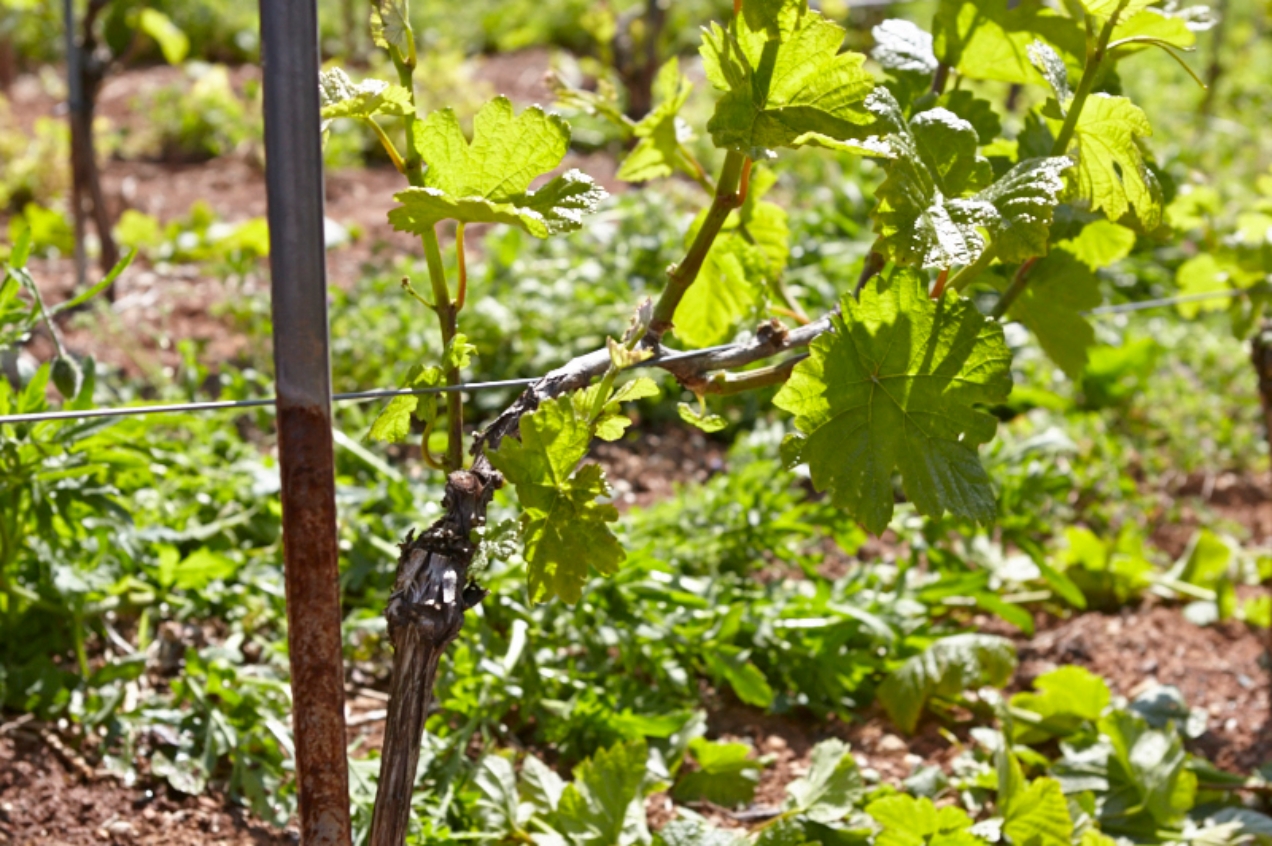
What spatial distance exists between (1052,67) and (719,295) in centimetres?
54

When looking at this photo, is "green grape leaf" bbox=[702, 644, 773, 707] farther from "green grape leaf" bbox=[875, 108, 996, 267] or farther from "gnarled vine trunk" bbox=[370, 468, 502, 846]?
"green grape leaf" bbox=[875, 108, 996, 267]

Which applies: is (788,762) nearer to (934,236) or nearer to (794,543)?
(794,543)

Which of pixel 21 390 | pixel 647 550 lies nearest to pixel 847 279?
pixel 647 550

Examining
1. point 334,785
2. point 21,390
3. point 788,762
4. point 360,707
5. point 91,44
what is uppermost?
point 91,44

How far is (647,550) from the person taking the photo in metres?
2.01

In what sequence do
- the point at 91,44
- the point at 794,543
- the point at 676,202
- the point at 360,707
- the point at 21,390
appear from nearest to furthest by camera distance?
the point at 21,390 → the point at 360,707 → the point at 794,543 → the point at 91,44 → the point at 676,202

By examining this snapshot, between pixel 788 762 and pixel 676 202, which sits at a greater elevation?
pixel 676 202

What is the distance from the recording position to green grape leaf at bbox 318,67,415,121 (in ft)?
3.52

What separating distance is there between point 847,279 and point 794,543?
4.02ft

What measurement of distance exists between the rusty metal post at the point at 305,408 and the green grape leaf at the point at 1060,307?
0.88 m

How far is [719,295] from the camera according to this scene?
1598mm

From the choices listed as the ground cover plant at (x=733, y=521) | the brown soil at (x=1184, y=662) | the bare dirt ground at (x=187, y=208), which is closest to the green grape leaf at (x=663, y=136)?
the ground cover plant at (x=733, y=521)

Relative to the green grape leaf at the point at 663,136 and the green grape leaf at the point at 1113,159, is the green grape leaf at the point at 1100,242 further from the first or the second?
the green grape leaf at the point at 663,136

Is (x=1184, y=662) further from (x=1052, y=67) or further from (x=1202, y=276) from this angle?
(x=1052, y=67)
